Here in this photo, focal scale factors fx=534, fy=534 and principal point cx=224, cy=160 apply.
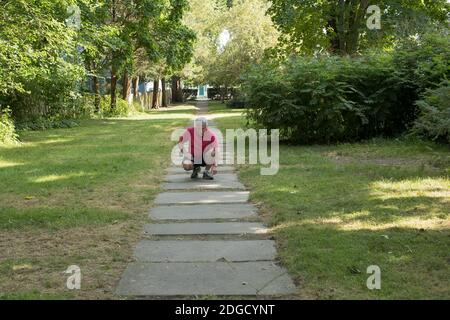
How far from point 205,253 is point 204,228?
95 cm

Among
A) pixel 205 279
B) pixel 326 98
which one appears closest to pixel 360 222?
pixel 205 279

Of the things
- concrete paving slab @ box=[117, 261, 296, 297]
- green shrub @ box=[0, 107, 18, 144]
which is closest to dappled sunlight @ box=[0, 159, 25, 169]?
green shrub @ box=[0, 107, 18, 144]

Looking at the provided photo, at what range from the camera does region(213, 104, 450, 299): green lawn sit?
443 centimetres

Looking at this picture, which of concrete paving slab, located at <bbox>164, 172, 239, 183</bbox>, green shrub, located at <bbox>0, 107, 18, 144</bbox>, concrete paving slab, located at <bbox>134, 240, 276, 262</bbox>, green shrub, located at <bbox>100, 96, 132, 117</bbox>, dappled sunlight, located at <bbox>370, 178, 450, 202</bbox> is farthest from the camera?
green shrub, located at <bbox>100, 96, 132, 117</bbox>

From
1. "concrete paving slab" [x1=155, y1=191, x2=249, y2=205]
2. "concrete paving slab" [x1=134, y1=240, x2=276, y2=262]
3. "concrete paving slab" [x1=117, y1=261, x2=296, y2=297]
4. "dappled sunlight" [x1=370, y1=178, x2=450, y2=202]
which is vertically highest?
"dappled sunlight" [x1=370, y1=178, x2=450, y2=202]

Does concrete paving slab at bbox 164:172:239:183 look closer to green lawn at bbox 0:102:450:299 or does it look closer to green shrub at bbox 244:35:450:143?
green lawn at bbox 0:102:450:299

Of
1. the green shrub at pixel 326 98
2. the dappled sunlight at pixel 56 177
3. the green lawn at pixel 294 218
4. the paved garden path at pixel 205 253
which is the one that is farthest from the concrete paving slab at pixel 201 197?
the green shrub at pixel 326 98

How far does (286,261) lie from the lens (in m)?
4.98

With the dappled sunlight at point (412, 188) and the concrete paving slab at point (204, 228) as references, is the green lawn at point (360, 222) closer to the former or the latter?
the dappled sunlight at point (412, 188)

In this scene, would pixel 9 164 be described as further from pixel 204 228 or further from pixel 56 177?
pixel 204 228

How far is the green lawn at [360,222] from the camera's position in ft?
14.5

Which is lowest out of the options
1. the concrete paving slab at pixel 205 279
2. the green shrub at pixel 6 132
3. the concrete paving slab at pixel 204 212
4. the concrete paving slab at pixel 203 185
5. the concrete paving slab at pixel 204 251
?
the concrete paving slab at pixel 205 279

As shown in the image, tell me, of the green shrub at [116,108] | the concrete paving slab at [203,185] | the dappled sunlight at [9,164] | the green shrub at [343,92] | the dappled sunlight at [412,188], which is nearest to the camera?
the dappled sunlight at [412,188]

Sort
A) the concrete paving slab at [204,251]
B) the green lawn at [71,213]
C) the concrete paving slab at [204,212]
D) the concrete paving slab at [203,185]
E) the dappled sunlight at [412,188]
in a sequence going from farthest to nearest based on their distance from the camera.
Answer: the concrete paving slab at [203,185]
the dappled sunlight at [412,188]
the concrete paving slab at [204,212]
the concrete paving slab at [204,251]
the green lawn at [71,213]
